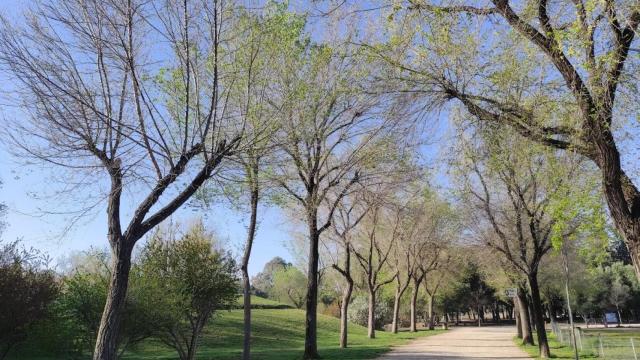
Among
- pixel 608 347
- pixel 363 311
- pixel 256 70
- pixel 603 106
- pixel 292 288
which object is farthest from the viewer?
pixel 292 288

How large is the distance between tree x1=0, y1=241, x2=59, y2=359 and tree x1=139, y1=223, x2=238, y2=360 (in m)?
4.15

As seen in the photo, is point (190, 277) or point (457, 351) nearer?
point (190, 277)

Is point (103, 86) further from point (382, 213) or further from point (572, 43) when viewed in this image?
point (382, 213)

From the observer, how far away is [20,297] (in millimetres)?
17812

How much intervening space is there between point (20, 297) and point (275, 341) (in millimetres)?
19286

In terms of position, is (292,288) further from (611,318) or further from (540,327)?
(540,327)

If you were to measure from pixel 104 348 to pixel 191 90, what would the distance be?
596cm

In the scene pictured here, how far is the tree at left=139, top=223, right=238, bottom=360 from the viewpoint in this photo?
17.3 m

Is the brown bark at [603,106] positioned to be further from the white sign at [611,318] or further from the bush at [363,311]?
the white sign at [611,318]

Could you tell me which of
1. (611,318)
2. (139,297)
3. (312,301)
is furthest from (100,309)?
(611,318)

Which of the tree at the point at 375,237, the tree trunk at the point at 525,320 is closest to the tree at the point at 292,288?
the tree at the point at 375,237

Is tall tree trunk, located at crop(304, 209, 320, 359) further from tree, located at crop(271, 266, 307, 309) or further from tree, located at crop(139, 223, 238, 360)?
tree, located at crop(271, 266, 307, 309)

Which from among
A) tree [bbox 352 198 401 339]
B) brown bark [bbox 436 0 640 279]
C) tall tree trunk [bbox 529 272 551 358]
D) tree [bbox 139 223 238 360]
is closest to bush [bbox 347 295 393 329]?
tree [bbox 352 198 401 339]

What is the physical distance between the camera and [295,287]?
295 ft
